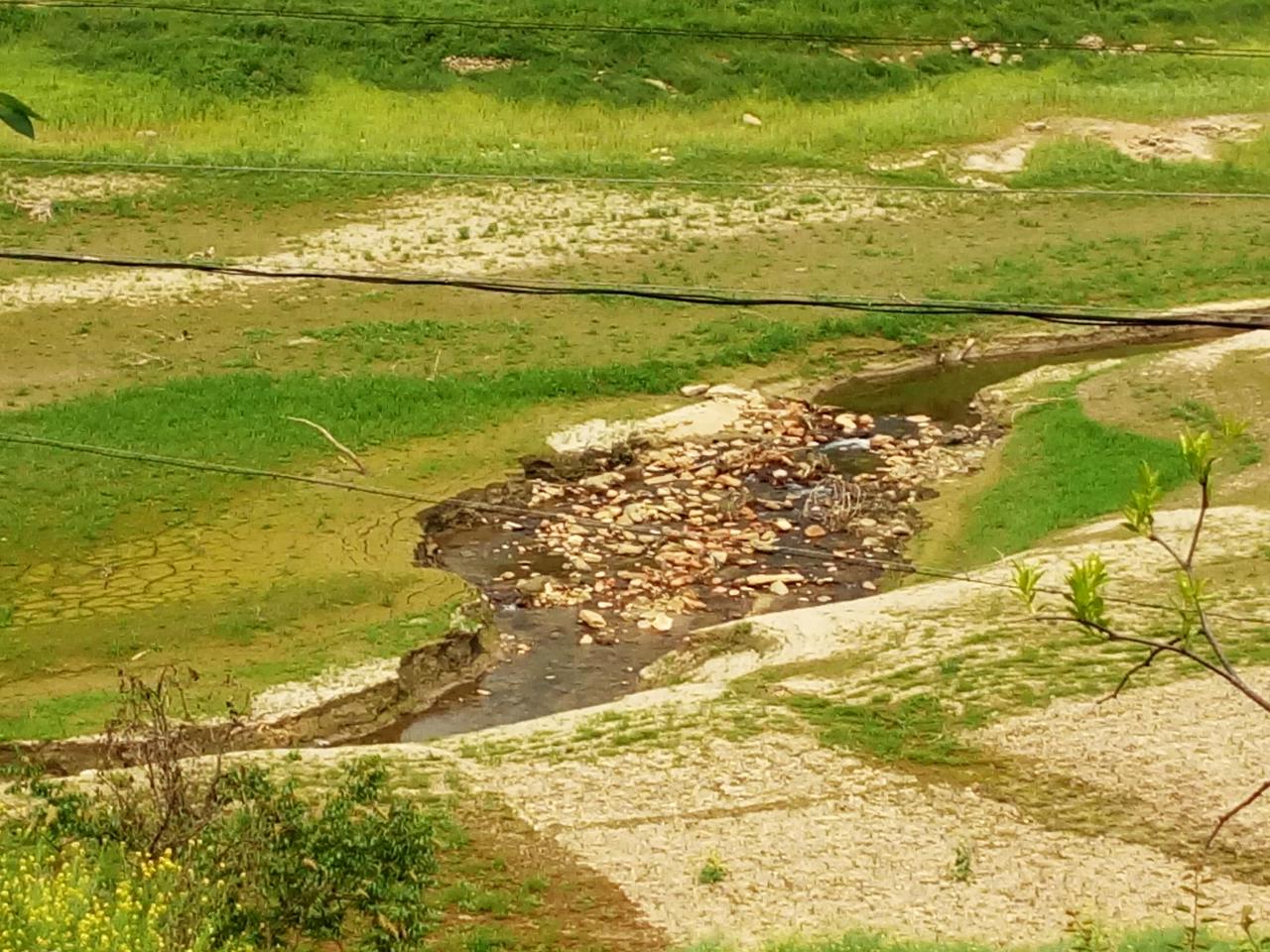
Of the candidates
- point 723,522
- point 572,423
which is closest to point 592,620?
point 723,522

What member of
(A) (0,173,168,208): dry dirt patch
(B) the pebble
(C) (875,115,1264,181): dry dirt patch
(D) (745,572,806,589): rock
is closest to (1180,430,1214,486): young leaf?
(B) the pebble

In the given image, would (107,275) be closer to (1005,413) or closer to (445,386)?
(445,386)

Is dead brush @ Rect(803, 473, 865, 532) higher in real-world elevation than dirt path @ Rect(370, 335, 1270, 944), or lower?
lower

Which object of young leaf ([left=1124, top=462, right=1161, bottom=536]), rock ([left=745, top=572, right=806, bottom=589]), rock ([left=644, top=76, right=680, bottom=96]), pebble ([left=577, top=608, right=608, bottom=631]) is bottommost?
rock ([left=745, top=572, right=806, bottom=589])

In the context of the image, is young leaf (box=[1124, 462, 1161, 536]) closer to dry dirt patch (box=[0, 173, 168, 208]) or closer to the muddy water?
the muddy water

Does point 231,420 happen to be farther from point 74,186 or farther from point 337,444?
point 74,186

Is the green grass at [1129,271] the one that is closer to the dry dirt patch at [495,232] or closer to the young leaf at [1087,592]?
the dry dirt patch at [495,232]

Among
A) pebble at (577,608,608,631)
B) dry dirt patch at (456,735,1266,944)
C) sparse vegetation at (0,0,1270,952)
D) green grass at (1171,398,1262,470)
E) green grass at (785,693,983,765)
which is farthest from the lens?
green grass at (1171,398,1262,470)
